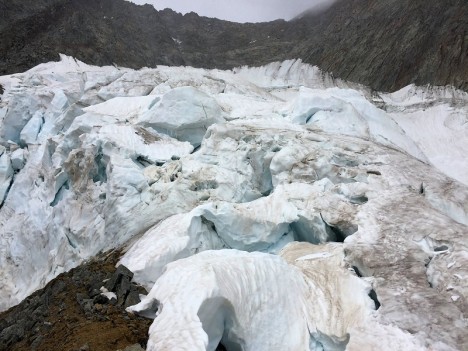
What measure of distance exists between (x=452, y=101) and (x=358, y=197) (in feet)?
68.0

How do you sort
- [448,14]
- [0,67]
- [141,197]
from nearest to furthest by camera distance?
[141,197]
[0,67]
[448,14]

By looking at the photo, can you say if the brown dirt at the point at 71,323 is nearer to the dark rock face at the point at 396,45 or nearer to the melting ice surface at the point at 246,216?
the melting ice surface at the point at 246,216

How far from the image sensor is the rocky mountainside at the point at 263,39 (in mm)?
33719

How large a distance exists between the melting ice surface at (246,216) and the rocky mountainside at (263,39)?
14994mm

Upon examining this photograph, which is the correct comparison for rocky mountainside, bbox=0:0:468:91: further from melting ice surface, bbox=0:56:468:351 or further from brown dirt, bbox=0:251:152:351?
brown dirt, bbox=0:251:152:351

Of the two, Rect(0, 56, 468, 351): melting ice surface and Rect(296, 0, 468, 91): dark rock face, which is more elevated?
Rect(296, 0, 468, 91): dark rock face

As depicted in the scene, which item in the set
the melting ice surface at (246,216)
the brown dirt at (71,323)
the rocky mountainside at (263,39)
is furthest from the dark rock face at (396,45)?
the brown dirt at (71,323)

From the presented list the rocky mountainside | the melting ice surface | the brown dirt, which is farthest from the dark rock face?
the brown dirt

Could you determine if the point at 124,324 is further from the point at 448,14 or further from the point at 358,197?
the point at 448,14

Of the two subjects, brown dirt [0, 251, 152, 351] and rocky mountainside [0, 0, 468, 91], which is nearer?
brown dirt [0, 251, 152, 351]

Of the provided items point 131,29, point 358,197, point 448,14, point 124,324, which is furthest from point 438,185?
point 131,29

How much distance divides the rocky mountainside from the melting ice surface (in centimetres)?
1499

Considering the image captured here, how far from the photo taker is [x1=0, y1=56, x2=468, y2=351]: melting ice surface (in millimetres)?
6242

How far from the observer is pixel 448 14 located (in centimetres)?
3488
